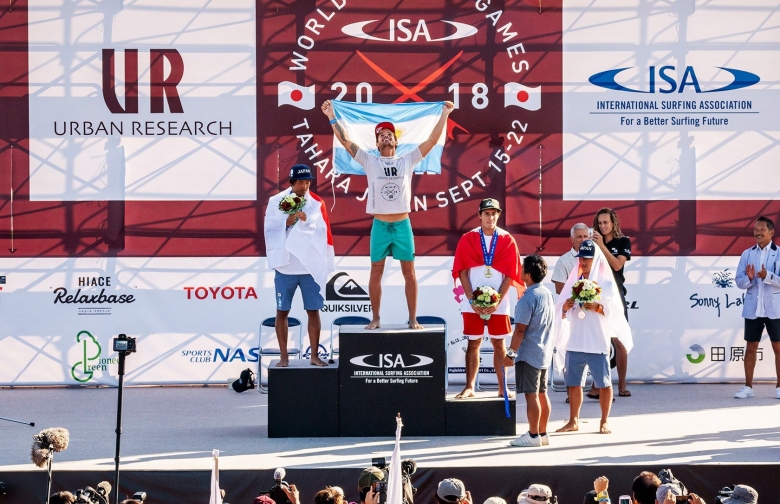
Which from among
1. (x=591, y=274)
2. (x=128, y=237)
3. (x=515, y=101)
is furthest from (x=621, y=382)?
(x=128, y=237)

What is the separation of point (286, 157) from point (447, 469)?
191 inches

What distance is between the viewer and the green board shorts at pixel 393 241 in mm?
8133

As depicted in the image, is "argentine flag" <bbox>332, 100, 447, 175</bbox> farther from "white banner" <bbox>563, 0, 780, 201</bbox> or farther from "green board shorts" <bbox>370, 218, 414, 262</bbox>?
"green board shorts" <bbox>370, 218, 414, 262</bbox>

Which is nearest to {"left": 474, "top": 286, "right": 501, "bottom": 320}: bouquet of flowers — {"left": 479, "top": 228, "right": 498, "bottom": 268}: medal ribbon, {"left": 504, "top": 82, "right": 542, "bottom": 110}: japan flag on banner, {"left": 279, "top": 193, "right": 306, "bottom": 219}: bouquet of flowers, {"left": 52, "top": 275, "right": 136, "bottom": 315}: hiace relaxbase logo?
{"left": 479, "top": 228, "right": 498, "bottom": 268}: medal ribbon

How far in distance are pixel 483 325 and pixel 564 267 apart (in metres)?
1.72

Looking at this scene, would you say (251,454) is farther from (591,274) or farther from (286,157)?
(286,157)

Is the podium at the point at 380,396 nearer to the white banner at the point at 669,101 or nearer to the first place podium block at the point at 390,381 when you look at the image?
the first place podium block at the point at 390,381

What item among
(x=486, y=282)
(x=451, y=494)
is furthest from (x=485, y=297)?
(x=451, y=494)

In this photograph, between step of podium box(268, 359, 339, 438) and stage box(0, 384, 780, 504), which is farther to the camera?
step of podium box(268, 359, 339, 438)

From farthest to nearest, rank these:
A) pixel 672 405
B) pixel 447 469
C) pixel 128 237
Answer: pixel 128 237 → pixel 672 405 → pixel 447 469

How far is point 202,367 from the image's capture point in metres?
10.7

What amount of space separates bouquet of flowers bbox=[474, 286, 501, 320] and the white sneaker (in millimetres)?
1027

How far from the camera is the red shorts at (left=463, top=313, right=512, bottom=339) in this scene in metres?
8.23

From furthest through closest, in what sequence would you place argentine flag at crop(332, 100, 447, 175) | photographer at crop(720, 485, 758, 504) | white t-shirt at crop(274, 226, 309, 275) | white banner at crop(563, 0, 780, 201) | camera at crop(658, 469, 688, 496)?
white banner at crop(563, 0, 780, 201), argentine flag at crop(332, 100, 447, 175), white t-shirt at crop(274, 226, 309, 275), camera at crop(658, 469, 688, 496), photographer at crop(720, 485, 758, 504)
